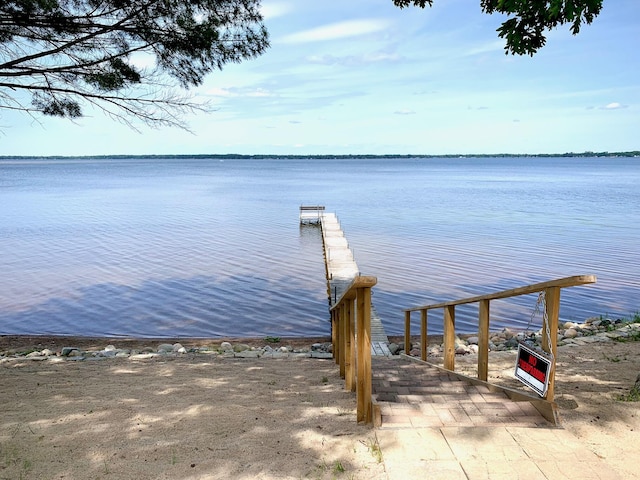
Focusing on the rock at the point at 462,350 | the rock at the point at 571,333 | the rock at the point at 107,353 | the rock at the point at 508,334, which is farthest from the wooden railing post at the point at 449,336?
the rock at the point at 107,353

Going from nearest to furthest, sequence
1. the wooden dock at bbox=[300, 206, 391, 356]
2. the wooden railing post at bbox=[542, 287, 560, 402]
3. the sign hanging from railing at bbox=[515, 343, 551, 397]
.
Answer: the wooden railing post at bbox=[542, 287, 560, 402] → the sign hanging from railing at bbox=[515, 343, 551, 397] → the wooden dock at bbox=[300, 206, 391, 356]

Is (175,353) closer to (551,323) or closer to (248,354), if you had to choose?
(248,354)

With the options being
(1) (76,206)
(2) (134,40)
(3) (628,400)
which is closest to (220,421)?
(3) (628,400)

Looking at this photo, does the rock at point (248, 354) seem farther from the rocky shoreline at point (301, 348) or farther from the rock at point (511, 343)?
the rock at point (511, 343)

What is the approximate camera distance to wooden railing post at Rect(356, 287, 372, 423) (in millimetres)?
3715

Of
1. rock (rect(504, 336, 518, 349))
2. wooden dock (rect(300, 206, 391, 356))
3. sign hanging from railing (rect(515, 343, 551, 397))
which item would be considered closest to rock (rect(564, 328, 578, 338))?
rock (rect(504, 336, 518, 349))

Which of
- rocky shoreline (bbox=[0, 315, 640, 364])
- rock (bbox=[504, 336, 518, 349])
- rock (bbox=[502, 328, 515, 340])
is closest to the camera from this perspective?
rocky shoreline (bbox=[0, 315, 640, 364])

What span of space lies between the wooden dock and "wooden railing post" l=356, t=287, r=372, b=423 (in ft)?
9.81

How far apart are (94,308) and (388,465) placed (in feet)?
46.6

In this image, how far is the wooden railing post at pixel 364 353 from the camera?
3.71 m

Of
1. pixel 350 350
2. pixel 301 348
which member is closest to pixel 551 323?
pixel 350 350

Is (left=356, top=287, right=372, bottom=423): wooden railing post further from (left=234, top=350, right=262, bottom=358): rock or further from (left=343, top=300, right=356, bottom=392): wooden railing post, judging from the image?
(left=234, top=350, right=262, bottom=358): rock

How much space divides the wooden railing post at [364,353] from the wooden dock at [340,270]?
299 cm

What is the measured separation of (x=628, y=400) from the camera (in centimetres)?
429
